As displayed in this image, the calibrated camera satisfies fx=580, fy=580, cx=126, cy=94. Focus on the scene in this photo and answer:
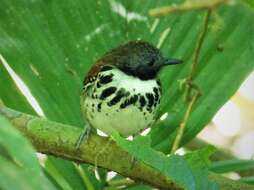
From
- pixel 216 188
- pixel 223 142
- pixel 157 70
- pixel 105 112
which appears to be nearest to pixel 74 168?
pixel 105 112

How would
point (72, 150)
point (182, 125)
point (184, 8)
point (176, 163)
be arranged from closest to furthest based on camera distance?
1. point (184, 8)
2. point (176, 163)
3. point (72, 150)
4. point (182, 125)

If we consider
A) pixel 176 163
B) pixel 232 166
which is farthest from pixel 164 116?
pixel 176 163

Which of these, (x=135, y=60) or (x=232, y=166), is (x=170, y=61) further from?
(x=232, y=166)

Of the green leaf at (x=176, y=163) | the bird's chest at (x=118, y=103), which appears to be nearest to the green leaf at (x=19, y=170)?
the green leaf at (x=176, y=163)

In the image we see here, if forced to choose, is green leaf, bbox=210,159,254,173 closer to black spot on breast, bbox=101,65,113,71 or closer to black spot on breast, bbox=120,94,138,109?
black spot on breast, bbox=120,94,138,109

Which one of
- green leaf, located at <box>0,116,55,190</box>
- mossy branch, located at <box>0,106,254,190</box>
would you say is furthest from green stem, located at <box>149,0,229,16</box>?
mossy branch, located at <box>0,106,254,190</box>
